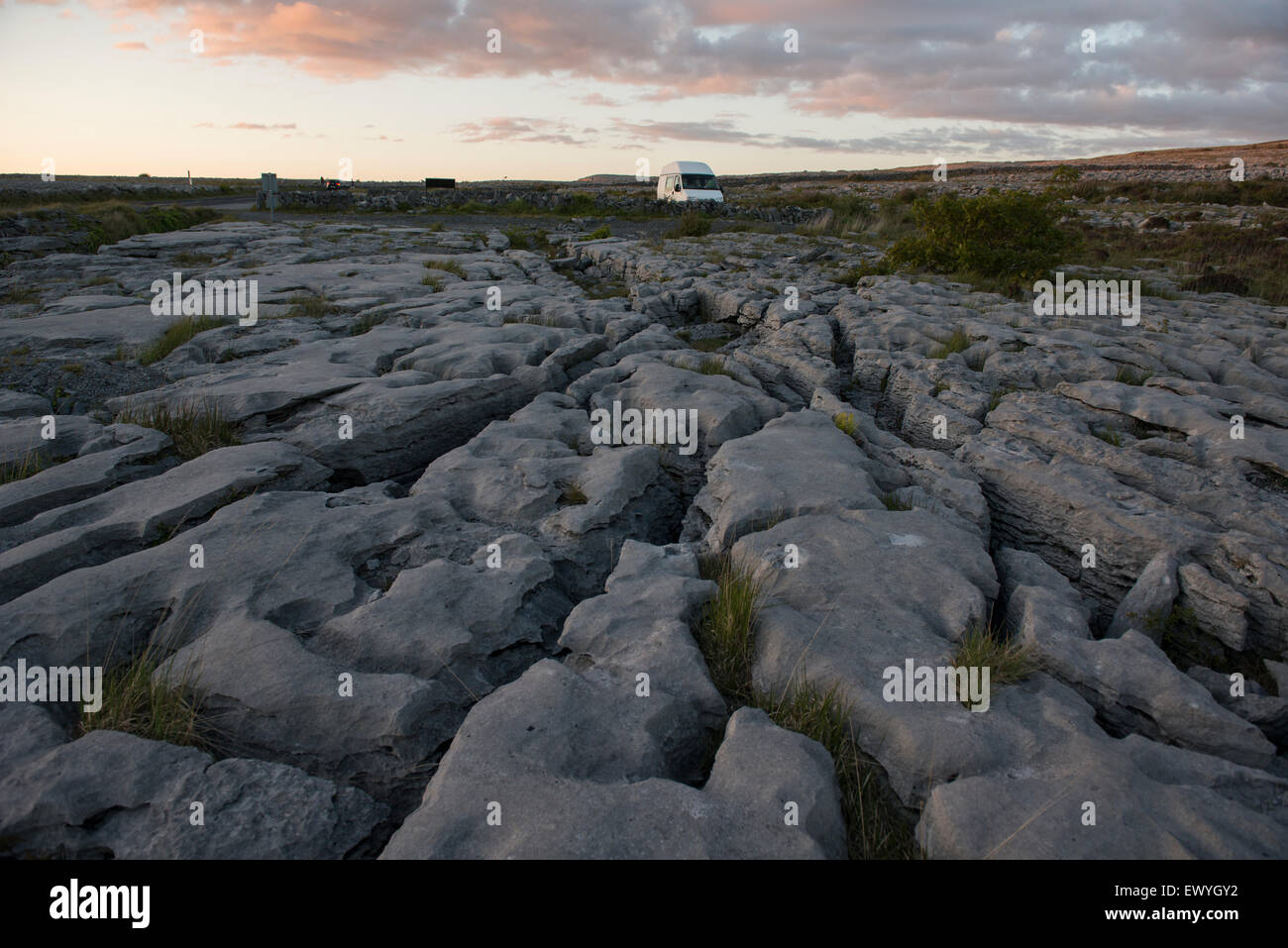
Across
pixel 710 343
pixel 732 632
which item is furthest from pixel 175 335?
pixel 732 632

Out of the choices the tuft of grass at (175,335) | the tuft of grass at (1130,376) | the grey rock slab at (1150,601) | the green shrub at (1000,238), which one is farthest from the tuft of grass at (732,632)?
the green shrub at (1000,238)

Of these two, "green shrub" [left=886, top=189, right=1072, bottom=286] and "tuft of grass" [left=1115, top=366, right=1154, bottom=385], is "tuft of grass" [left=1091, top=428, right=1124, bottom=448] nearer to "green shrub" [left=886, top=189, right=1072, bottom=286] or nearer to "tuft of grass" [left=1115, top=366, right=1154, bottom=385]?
"tuft of grass" [left=1115, top=366, right=1154, bottom=385]

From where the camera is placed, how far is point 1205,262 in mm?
15055

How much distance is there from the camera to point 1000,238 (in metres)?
12.2

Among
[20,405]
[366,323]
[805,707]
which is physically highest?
[366,323]

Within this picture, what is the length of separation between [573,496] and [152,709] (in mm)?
2475

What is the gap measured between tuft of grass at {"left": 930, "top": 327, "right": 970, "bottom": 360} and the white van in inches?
975

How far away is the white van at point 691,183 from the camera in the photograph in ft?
102

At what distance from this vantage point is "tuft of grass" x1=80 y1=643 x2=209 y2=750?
109 inches

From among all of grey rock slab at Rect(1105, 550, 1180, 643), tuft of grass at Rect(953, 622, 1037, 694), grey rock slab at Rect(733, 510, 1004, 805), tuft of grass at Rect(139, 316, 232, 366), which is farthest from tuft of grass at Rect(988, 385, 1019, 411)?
tuft of grass at Rect(139, 316, 232, 366)

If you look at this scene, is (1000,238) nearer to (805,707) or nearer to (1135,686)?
(1135,686)
